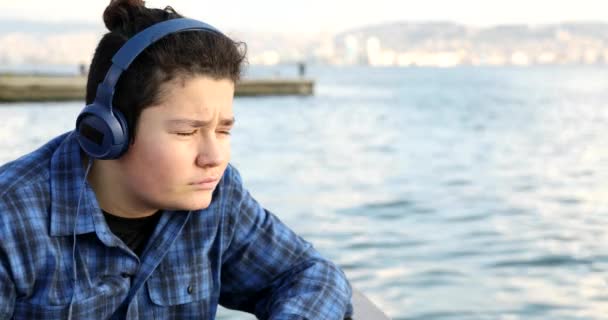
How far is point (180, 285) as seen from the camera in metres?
2.08

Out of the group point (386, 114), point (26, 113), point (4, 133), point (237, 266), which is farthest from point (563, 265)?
point (386, 114)

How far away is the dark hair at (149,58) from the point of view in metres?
1.90

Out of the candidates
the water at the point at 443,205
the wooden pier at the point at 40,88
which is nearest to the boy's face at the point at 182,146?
Result: the water at the point at 443,205

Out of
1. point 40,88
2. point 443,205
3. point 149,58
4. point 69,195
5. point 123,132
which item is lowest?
point 40,88

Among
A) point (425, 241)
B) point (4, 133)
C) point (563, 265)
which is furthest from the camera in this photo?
point (4, 133)

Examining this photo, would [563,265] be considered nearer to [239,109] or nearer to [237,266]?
[237,266]

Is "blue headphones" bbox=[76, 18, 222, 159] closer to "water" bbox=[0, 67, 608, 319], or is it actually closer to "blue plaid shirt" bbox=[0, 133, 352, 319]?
"blue plaid shirt" bbox=[0, 133, 352, 319]

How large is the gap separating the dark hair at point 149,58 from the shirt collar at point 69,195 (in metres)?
0.11

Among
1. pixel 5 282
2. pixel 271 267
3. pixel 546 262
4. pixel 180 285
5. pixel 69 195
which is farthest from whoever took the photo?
pixel 546 262

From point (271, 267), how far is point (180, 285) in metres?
0.23

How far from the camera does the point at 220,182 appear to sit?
7.11 ft

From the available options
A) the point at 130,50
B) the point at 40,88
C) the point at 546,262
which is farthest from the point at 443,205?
the point at 40,88

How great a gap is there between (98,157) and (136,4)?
31 cm

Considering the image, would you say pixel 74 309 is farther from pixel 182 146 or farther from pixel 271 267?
pixel 271 267
